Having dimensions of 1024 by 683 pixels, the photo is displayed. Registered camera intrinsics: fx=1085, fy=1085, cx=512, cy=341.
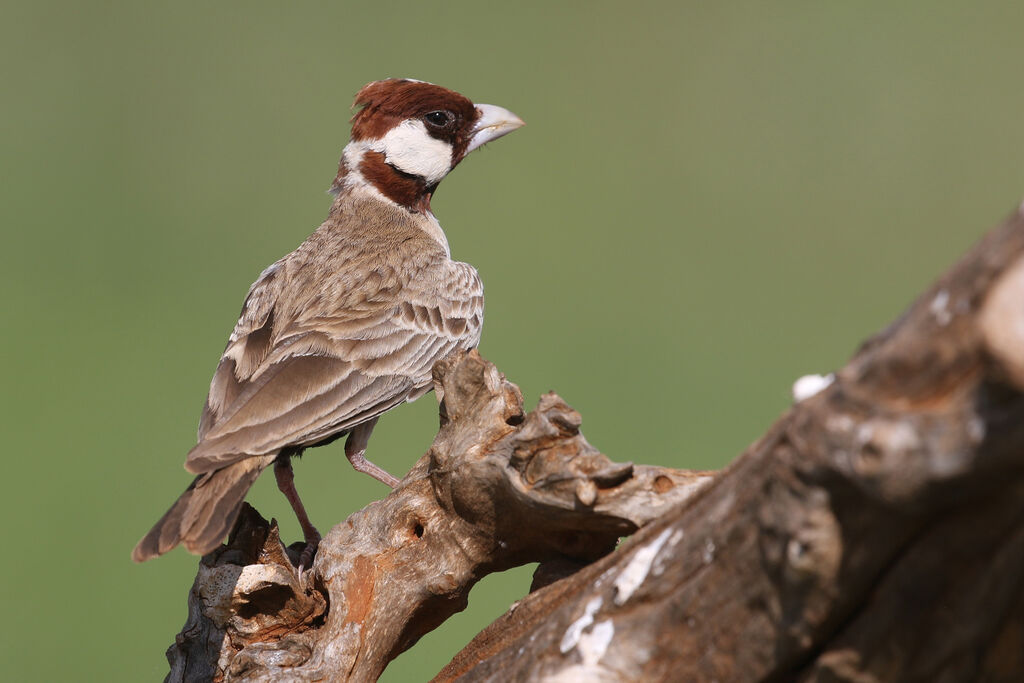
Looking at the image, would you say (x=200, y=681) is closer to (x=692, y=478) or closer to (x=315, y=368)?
(x=315, y=368)

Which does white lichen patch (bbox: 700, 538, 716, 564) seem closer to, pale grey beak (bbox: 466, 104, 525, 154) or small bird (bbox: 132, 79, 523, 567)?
small bird (bbox: 132, 79, 523, 567)

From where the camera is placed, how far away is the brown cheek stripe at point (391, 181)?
Result: 5.86 meters

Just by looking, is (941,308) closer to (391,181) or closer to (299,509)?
(299,509)

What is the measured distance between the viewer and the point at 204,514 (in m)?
3.64

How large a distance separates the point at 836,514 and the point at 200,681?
2.56 metres

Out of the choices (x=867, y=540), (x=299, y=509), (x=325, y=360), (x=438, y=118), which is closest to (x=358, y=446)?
(x=299, y=509)

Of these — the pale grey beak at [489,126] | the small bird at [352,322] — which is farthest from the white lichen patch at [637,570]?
the pale grey beak at [489,126]

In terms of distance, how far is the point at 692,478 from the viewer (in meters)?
3.15

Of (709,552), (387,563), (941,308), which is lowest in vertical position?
(387,563)

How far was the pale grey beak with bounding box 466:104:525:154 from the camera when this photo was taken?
605 centimetres

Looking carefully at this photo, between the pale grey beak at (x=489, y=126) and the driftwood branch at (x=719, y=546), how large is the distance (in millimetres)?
2472

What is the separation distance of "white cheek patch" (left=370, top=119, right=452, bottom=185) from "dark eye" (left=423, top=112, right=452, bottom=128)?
0.05 meters

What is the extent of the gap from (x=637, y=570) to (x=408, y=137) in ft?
12.3

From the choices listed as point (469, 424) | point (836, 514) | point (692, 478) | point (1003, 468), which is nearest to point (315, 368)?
point (469, 424)
